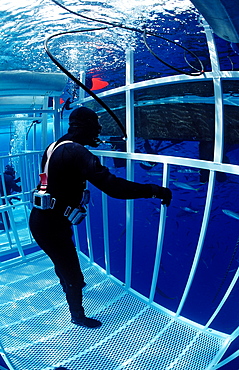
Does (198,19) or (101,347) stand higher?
(198,19)

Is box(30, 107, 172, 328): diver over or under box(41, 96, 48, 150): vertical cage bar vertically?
under

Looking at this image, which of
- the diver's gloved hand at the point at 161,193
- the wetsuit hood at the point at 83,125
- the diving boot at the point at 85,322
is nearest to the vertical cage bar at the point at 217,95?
the diver's gloved hand at the point at 161,193

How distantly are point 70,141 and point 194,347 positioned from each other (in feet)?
Answer: 7.28

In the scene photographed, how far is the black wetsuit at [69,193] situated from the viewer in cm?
213

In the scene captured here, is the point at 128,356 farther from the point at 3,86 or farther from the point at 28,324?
the point at 3,86

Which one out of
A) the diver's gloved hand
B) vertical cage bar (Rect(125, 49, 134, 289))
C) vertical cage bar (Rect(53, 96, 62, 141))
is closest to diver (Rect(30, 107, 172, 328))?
the diver's gloved hand

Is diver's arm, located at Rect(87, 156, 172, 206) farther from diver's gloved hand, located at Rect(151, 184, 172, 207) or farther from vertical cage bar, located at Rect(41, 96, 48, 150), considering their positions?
vertical cage bar, located at Rect(41, 96, 48, 150)

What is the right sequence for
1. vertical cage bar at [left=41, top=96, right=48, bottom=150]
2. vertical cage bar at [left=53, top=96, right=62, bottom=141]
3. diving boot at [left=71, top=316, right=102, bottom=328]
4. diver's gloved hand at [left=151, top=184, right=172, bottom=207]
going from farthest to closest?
vertical cage bar at [left=41, top=96, right=48, bottom=150] → vertical cage bar at [left=53, top=96, right=62, bottom=141] → diving boot at [left=71, top=316, right=102, bottom=328] → diver's gloved hand at [left=151, top=184, right=172, bottom=207]

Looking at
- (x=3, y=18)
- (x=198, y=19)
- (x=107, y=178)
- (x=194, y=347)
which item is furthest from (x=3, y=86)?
(x=194, y=347)

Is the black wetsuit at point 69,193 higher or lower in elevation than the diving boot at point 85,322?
higher

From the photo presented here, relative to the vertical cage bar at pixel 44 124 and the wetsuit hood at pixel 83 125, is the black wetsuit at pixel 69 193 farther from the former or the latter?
the vertical cage bar at pixel 44 124

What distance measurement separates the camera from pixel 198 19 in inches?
146

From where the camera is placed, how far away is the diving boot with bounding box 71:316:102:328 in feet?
8.65

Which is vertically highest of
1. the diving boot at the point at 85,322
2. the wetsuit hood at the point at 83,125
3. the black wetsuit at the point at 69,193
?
the wetsuit hood at the point at 83,125
